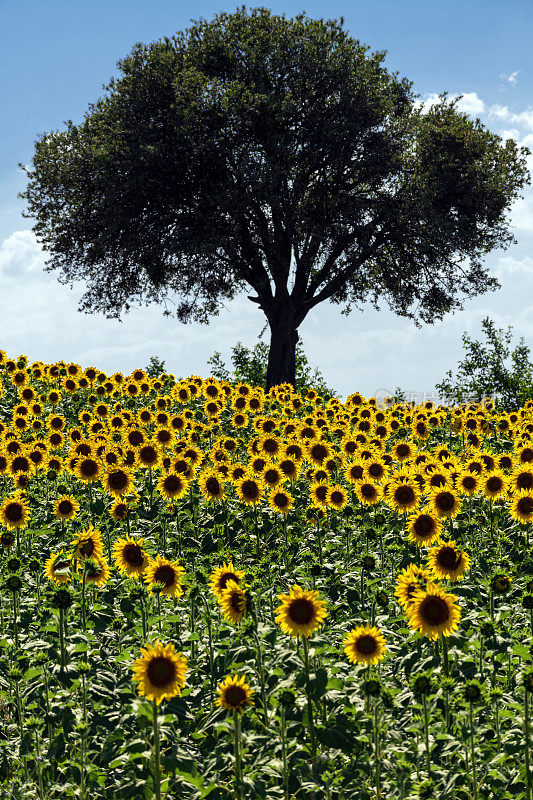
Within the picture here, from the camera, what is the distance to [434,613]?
16.7 feet

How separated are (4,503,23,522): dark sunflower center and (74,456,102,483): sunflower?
5.26ft

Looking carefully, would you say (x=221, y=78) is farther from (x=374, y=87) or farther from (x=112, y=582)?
(x=112, y=582)

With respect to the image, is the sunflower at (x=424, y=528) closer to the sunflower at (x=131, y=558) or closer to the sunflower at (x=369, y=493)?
the sunflower at (x=369, y=493)

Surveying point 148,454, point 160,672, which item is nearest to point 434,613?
point 160,672

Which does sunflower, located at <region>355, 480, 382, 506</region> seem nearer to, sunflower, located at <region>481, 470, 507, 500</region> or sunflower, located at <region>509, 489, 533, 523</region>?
sunflower, located at <region>481, 470, 507, 500</region>

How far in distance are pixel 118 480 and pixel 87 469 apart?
38.2 inches

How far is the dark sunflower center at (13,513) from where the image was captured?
844cm

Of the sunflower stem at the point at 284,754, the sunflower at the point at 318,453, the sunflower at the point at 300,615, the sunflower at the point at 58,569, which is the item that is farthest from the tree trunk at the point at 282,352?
the sunflower stem at the point at 284,754

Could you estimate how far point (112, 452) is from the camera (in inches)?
412

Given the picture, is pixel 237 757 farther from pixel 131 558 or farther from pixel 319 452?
pixel 319 452

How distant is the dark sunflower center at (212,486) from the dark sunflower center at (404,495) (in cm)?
218

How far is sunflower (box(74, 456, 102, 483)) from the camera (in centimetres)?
1004

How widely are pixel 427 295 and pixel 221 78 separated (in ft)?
38.0

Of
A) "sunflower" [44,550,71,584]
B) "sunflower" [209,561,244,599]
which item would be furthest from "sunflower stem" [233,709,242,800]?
"sunflower" [44,550,71,584]
